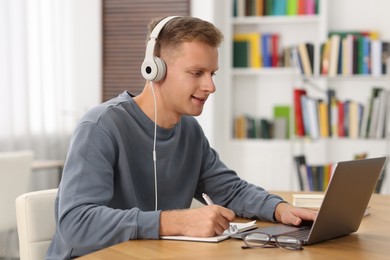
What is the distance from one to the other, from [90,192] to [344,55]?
3.75 m

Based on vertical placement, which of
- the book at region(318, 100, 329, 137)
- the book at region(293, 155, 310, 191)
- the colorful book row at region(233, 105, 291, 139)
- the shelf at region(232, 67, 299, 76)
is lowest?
the book at region(293, 155, 310, 191)

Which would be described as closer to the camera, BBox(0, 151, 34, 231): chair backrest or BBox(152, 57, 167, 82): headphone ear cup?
BBox(152, 57, 167, 82): headphone ear cup

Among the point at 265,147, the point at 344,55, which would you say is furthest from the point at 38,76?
the point at 344,55

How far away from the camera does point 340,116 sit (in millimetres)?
5020

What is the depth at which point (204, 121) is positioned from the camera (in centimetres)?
559

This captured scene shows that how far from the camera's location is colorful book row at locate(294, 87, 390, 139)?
16.2ft

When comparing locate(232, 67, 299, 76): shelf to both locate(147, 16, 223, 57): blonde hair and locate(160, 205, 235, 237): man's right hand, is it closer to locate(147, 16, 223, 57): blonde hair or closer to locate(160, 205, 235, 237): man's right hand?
locate(147, 16, 223, 57): blonde hair

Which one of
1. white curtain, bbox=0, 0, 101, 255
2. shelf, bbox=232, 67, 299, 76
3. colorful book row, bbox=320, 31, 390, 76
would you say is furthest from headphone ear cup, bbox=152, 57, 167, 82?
shelf, bbox=232, 67, 299, 76

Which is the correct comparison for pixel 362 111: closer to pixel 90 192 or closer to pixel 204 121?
pixel 204 121

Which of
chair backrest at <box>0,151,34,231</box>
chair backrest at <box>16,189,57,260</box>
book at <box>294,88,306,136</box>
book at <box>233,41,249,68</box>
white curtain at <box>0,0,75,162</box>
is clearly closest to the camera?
chair backrest at <box>16,189,57,260</box>

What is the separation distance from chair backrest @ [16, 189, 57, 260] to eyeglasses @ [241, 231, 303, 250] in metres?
0.56

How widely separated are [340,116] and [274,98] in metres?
0.80

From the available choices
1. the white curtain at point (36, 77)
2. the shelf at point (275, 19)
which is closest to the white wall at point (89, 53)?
the white curtain at point (36, 77)

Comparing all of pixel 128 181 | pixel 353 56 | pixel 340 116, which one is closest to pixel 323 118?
pixel 340 116
